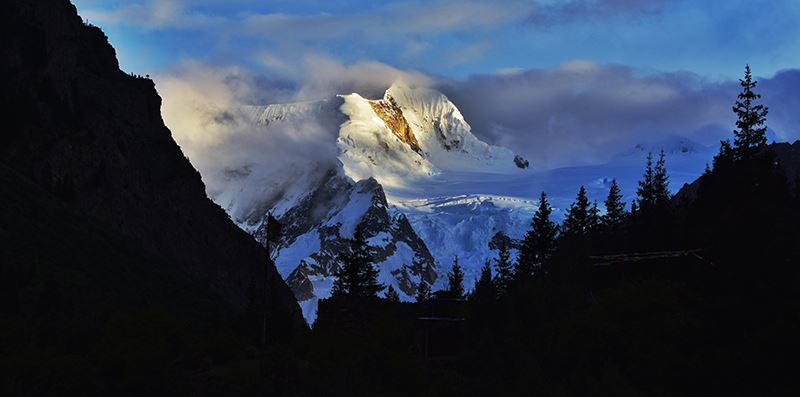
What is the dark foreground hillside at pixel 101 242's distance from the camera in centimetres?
3722

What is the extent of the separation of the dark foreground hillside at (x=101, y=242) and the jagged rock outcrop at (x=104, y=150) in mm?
196

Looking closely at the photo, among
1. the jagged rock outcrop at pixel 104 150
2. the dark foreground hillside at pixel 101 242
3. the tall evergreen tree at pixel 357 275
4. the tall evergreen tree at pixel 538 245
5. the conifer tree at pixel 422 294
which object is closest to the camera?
the dark foreground hillside at pixel 101 242

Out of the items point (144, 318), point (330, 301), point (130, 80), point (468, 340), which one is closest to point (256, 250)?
point (130, 80)

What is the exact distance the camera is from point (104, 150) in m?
117

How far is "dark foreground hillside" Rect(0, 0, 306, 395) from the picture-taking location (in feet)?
122

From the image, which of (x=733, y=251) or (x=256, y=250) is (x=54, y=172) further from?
(x=733, y=251)

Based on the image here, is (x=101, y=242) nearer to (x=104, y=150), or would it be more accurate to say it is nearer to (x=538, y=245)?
(x=104, y=150)

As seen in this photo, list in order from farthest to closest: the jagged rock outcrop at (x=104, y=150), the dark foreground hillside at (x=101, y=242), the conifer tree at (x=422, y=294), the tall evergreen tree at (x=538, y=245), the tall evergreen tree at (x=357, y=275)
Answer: the jagged rock outcrop at (x=104, y=150)
the conifer tree at (x=422, y=294)
the tall evergreen tree at (x=538, y=245)
the tall evergreen tree at (x=357, y=275)
the dark foreground hillside at (x=101, y=242)

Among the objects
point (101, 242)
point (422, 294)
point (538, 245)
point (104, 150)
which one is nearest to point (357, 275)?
point (538, 245)

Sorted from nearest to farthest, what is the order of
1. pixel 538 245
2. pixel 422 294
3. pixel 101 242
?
pixel 101 242
pixel 538 245
pixel 422 294

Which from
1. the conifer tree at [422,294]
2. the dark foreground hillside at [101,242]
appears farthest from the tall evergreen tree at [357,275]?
the dark foreground hillside at [101,242]

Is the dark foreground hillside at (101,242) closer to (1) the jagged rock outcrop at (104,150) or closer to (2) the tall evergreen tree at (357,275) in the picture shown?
(1) the jagged rock outcrop at (104,150)

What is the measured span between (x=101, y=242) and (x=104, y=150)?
33804 mm

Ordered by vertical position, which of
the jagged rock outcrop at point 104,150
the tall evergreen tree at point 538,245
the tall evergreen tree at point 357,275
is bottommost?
the tall evergreen tree at point 357,275
